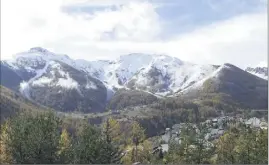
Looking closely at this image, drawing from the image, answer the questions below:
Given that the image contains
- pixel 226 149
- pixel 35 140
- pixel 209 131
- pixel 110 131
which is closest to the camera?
pixel 35 140

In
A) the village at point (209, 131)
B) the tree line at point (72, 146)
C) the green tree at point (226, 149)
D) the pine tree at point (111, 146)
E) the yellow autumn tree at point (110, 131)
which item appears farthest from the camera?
the village at point (209, 131)

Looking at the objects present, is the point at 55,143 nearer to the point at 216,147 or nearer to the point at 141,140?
the point at 216,147

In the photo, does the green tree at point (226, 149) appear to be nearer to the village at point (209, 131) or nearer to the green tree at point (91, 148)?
the village at point (209, 131)

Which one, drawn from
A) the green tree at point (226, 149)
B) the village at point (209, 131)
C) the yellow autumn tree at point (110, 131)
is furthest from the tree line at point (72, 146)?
the village at point (209, 131)

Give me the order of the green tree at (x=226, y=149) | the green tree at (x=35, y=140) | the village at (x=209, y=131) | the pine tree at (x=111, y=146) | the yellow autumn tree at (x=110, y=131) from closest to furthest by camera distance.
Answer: the green tree at (x=35, y=140) < the pine tree at (x=111, y=146) < the yellow autumn tree at (x=110, y=131) < the green tree at (x=226, y=149) < the village at (x=209, y=131)

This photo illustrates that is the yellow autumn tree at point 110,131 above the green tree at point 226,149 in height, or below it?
above

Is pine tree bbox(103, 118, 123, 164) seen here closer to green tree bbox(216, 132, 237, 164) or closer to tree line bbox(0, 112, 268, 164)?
tree line bbox(0, 112, 268, 164)

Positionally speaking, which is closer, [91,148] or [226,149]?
[91,148]

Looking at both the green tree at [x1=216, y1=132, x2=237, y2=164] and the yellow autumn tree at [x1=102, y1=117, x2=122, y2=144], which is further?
the green tree at [x1=216, y1=132, x2=237, y2=164]

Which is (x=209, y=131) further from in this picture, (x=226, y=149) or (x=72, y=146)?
(x=72, y=146)

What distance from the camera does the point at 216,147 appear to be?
60.5 metres

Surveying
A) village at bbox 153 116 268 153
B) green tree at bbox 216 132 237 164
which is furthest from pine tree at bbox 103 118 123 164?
green tree at bbox 216 132 237 164

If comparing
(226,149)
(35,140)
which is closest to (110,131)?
(35,140)

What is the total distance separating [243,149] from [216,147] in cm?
1208
